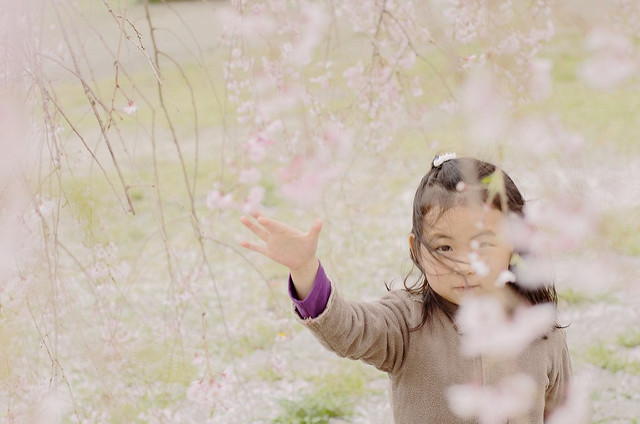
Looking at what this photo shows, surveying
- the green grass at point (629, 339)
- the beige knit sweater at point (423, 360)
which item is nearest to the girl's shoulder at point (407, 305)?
the beige knit sweater at point (423, 360)

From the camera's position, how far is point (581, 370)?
8.79ft

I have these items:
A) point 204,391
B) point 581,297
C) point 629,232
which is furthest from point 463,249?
point 629,232

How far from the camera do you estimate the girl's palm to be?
1.28 m

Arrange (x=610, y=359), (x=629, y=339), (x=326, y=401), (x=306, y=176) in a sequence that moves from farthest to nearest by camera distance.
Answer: (x=629, y=339) → (x=610, y=359) → (x=326, y=401) → (x=306, y=176)

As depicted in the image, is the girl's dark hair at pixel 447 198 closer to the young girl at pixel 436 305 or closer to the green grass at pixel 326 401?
the young girl at pixel 436 305

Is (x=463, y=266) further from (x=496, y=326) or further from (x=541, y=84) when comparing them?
(x=541, y=84)

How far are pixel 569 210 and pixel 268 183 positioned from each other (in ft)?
15.7

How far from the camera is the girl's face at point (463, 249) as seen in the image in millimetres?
1382

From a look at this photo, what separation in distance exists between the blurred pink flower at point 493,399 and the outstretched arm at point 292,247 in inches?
13.0

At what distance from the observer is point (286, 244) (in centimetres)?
130

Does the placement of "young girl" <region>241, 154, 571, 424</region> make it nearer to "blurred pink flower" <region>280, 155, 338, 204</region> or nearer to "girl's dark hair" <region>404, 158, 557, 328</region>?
"girl's dark hair" <region>404, 158, 557, 328</region>

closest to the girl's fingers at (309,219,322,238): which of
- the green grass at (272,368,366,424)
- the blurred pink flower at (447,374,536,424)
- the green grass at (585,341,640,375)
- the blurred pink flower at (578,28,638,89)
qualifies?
the blurred pink flower at (447,374,536,424)

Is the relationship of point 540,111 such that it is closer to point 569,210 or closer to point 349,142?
point 569,210

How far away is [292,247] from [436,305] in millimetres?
353
